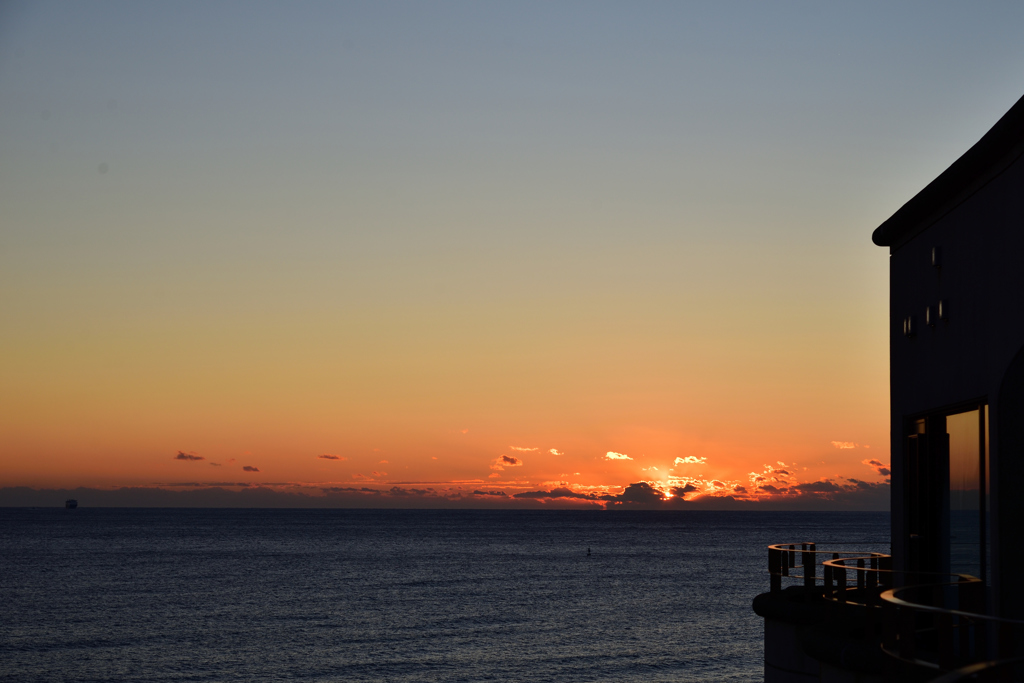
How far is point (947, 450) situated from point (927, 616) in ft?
6.98

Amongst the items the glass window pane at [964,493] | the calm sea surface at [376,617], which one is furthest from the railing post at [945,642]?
the calm sea surface at [376,617]

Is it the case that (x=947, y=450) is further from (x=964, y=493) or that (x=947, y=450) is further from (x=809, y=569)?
(x=809, y=569)

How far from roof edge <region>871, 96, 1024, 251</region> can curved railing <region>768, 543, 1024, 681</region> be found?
4.44 m

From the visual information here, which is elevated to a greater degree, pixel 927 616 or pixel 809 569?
pixel 809 569

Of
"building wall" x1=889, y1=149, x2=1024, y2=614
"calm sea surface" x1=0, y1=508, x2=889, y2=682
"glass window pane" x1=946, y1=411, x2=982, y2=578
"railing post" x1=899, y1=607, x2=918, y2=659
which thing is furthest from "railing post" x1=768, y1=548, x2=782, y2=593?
A: "calm sea surface" x1=0, y1=508, x2=889, y2=682

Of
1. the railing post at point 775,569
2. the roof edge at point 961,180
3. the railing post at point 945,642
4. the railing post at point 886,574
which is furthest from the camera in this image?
the railing post at point 775,569

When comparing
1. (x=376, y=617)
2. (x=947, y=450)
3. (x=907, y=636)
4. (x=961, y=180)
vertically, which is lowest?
(x=376, y=617)

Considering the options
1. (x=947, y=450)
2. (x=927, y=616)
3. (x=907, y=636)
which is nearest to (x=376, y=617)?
(x=927, y=616)

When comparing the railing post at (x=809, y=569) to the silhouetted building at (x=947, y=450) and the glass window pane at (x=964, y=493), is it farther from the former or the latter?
the glass window pane at (x=964, y=493)

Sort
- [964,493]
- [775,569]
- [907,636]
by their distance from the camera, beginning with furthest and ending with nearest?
1. [775,569]
2. [964,493]
3. [907,636]

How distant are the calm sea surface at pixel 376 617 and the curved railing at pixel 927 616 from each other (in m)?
22.6

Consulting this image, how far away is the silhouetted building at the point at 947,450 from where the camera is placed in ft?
32.3

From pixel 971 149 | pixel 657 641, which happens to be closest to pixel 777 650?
pixel 971 149

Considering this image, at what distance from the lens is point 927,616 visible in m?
12.1
